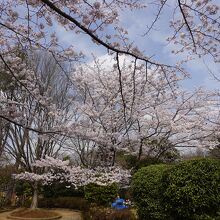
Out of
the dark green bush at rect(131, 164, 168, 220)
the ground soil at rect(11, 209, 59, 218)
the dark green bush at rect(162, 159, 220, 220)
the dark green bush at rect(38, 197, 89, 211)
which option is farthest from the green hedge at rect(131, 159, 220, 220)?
the dark green bush at rect(38, 197, 89, 211)

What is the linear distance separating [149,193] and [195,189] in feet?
6.71

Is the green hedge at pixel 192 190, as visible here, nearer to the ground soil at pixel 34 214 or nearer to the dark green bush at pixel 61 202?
the ground soil at pixel 34 214

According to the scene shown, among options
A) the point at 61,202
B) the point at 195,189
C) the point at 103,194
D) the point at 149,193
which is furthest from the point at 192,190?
the point at 61,202

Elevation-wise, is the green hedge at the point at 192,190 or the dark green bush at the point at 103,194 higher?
the dark green bush at the point at 103,194

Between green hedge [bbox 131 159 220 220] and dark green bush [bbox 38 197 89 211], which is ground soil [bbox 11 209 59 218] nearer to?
dark green bush [bbox 38 197 89 211]

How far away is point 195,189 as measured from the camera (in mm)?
6449

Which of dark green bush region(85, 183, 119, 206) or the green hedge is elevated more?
dark green bush region(85, 183, 119, 206)

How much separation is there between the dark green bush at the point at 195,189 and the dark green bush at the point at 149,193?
1228 mm

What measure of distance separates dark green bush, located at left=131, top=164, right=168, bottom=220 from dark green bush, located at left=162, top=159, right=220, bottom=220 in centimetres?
123

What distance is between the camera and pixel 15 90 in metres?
15.3

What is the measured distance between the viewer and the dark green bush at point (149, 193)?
8.12 meters

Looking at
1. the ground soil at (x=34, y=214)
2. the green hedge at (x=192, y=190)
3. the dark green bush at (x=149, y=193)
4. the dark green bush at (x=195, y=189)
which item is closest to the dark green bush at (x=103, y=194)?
the ground soil at (x=34, y=214)

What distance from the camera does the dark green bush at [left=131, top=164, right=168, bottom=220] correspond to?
812cm

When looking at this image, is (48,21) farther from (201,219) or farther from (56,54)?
(201,219)
